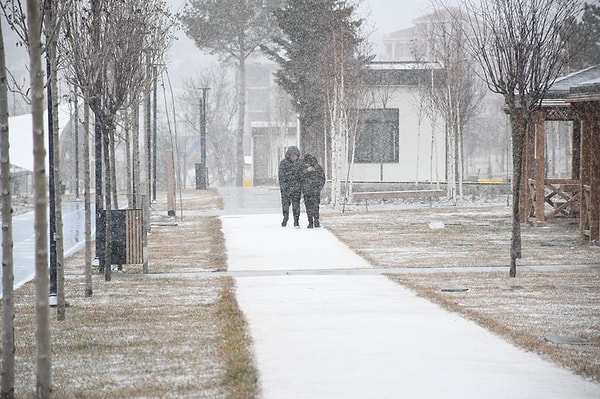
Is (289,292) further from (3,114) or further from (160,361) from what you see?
(3,114)

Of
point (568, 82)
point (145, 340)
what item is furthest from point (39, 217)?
point (568, 82)

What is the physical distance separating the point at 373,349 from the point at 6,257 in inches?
127

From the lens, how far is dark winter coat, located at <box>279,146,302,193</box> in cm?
2366

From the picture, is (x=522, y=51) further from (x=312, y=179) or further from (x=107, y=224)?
(x=312, y=179)

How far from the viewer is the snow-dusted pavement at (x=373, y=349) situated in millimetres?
7598

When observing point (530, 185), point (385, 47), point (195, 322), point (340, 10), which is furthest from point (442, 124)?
point (385, 47)

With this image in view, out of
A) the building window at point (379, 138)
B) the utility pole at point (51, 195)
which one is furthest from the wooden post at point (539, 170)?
the building window at point (379, 138)

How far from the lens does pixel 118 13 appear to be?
601 inches

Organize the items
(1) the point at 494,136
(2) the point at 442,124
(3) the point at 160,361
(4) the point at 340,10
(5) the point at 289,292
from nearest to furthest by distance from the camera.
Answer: (3) the point at 160,361
(5) the point at 289,292
(4) the point at 340,10
(2) the point at 442,124
(1) the point at 494,136

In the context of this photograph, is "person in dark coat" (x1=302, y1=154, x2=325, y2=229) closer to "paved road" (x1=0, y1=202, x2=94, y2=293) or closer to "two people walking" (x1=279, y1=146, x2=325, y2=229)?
"two people walking" (x1=279, y1=146, x2=325, y2=229)

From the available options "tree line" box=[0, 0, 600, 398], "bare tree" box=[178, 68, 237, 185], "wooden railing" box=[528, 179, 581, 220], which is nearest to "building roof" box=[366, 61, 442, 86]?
"tree line" box=[0, 0, 600, 398]

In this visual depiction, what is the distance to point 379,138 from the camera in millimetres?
47875

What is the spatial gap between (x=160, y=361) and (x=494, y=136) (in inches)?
3200

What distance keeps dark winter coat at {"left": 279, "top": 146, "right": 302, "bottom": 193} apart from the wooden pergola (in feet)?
18.3
